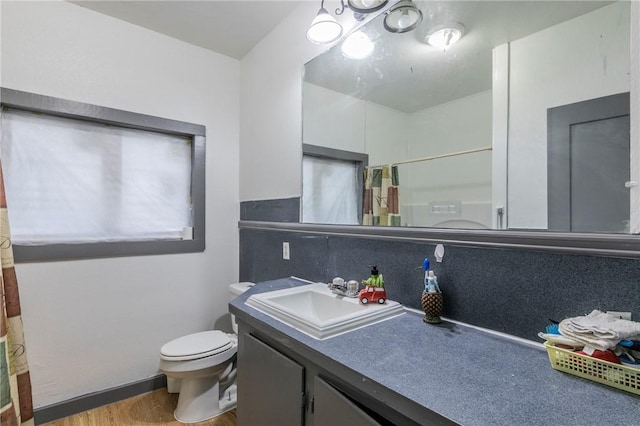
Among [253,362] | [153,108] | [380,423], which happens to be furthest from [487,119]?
[153,108]

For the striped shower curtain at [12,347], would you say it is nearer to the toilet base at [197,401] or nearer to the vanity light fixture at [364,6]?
the toilet base at [197,401]

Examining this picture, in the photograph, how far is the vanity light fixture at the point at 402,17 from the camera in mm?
1308

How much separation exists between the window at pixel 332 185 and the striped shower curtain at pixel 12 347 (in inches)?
57.7

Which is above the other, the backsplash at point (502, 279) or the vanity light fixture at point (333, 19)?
the vanity light fixture at point (333, 19)

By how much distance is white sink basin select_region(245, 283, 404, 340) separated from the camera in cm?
99

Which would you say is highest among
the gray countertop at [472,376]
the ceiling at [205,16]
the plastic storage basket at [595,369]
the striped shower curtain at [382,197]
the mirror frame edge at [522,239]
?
the ceiling at [205,16]

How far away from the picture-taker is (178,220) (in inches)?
91.5

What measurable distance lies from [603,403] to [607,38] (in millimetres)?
931

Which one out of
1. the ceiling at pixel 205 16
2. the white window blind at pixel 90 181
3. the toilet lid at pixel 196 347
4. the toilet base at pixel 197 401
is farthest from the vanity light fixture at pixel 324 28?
the toilet base at pixel 197 401

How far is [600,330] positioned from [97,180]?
2.53 meters

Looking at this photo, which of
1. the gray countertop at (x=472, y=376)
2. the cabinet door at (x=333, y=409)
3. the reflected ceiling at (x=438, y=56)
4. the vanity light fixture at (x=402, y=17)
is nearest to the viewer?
the gray countertop at (x=472, y=376)

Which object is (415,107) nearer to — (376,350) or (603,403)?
(376,350)

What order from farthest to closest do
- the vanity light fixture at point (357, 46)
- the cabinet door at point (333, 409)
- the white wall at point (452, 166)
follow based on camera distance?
the vanity light fixture at point (357, 46) < the white wall at point (452, 166) < the cabinet door at point (333, 409)

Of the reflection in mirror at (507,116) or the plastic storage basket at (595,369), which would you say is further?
the reflection in mirror at (507,116)
